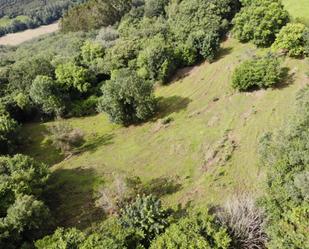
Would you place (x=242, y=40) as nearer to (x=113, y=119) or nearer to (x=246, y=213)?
(x=113, y=119)

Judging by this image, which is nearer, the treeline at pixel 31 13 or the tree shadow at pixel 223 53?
the tree shadow at pixel 223 53

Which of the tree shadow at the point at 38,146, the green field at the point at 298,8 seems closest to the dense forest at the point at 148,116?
the tree shadow at the point at 38,146

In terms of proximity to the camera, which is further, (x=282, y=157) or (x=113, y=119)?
(x=113, y=119)

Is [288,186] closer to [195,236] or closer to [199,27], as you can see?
[195,236]

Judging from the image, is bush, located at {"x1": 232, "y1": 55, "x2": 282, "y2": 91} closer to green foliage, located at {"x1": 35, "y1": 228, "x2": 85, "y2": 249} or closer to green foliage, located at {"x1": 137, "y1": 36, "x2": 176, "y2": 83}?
green foliage, located at {"x1": 137, "y1": 36, "x2": 176, "y2": 83}

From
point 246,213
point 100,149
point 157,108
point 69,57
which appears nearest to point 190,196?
point 246,213

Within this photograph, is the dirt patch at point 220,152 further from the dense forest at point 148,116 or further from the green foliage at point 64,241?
the green foliage at point 64,241
